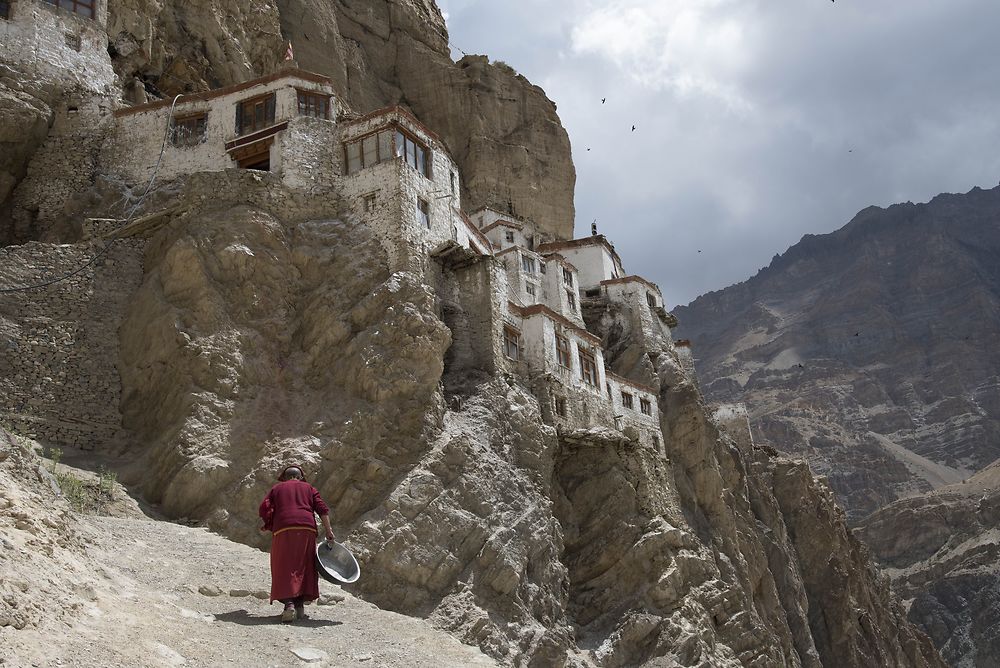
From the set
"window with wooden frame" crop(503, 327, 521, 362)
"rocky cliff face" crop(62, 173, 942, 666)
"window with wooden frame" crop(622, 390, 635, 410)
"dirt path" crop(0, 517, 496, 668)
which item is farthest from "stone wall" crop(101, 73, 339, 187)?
"window with wooden frame" crop(622, 390, 635, 410)

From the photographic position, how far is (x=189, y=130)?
31.7 m

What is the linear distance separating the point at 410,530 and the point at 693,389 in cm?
2456

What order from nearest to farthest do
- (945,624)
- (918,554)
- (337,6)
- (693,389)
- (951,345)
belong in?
(693,389)
(337,6)
(945,624)
(918,554)
(951,345)

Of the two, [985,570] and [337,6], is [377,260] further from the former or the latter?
[985,570]

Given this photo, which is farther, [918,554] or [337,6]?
[918,554]

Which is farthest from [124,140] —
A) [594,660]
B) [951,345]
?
[951,345]

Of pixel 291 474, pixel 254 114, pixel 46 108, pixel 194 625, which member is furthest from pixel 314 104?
pixel 194 625

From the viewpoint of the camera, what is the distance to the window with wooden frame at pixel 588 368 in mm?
37719

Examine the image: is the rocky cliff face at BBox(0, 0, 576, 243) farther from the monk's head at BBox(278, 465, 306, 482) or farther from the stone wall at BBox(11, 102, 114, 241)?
the monk's head at BBox(278, 465, 306, 482)

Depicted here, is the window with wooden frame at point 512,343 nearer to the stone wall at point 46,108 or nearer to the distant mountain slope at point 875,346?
the stone wall at point 46,108

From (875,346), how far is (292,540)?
157 meters

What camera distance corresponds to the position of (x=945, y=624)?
269ft

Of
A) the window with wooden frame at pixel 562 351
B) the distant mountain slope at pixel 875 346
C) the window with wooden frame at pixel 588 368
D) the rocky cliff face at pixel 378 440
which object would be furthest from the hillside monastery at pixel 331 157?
the distant mountain slope at pixel 875 346

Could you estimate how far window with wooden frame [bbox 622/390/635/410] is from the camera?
40.4 meters
